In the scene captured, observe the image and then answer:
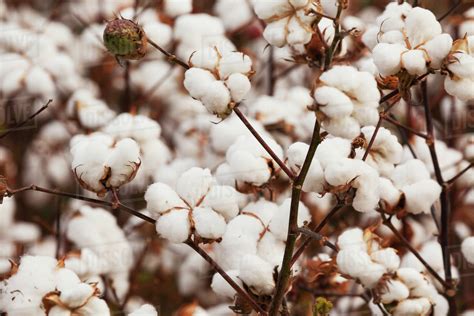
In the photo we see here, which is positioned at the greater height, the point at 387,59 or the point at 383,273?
the point at 387,59

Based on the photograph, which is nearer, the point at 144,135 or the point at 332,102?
the point at 332,102

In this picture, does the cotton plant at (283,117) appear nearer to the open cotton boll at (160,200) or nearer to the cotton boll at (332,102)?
the open cotton boll at (160,200)

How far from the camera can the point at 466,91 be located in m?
1.05

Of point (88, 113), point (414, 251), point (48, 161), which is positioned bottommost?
point (414, 251)

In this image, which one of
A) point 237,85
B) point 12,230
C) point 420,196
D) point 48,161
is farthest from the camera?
point 48,161

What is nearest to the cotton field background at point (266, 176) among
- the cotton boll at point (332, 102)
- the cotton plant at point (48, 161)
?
the cotton boll at point (332, 102)

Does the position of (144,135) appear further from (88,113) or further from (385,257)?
(385,257)

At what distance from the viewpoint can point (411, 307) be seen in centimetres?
116

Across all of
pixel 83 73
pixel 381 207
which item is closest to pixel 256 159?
pixel 381 207

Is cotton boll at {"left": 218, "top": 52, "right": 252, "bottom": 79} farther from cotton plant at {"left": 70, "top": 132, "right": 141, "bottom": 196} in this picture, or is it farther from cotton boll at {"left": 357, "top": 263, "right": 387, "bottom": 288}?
cotton boll at {"left": 357, "top": 263, "right": 387, "bottom": 288}

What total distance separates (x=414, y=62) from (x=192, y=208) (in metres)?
0.30

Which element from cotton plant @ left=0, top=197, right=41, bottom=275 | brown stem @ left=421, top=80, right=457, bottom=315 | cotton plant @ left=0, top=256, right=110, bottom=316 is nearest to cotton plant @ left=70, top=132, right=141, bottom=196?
cotton plant @ left=0, top=256, right=110, bottom=316

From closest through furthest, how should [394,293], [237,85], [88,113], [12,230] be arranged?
[237,85], [394,293], [88,113], [12,230]

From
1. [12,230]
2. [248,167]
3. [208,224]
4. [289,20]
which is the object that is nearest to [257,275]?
[208,224]
